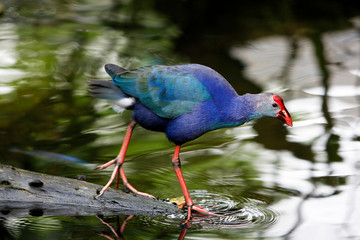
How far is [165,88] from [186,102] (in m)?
0.21

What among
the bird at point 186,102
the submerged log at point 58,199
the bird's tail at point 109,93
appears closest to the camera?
the submerged log at point 58,199

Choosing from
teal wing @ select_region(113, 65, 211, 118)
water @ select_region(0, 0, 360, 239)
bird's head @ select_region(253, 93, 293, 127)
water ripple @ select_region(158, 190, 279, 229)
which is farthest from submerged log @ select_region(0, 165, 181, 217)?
bird's head @ select_region(253, 93, 293, 127)

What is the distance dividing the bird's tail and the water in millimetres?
692

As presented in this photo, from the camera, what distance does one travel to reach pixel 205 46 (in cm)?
856

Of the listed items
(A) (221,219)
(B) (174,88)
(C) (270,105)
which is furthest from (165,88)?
(A) (221,219)

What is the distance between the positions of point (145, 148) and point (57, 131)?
94 cm

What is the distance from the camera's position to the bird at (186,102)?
423 centimetres

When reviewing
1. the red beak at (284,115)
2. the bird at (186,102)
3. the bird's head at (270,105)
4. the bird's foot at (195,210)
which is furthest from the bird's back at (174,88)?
the bird's foot at (195,210)

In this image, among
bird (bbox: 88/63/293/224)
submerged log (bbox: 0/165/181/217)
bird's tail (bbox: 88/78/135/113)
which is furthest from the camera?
bird's tail (bbox: 88/78/135/113)

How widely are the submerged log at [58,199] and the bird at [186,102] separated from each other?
111 mm

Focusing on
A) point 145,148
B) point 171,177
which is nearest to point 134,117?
point 171,177

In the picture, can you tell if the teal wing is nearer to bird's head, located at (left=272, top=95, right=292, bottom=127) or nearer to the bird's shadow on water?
bird's head, located at (left=272, top=95, right=292, bottom=127)

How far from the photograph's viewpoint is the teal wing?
4.28 m

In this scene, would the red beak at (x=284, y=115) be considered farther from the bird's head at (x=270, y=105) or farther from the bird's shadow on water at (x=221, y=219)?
the bird's shadow on water at (x=221, y=219)
